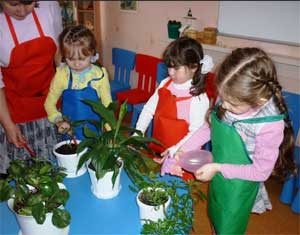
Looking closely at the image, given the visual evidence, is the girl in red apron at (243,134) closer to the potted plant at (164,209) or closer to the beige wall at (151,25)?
the potted plant at (164,209)

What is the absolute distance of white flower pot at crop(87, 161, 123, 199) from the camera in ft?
2.77

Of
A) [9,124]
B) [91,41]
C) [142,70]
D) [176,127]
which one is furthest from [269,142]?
[142,70]

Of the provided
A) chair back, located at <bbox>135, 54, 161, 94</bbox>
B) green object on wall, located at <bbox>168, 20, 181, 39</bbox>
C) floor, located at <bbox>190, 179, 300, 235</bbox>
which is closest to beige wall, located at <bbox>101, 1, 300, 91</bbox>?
green object on wall, located at <bbox>168, 20, 181, 39</bbox>

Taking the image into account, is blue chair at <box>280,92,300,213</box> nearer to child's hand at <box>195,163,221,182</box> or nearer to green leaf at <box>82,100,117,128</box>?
child's hand at <box>195,163,221,182</box>

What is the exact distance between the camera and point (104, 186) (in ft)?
2.82

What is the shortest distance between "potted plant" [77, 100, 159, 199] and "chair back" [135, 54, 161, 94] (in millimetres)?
1828

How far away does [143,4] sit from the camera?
10.2 ft

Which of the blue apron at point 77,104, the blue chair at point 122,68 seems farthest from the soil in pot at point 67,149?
the blue chair at point 122,68

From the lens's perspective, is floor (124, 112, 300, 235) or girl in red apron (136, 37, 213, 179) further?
floor (124, 112, 300, 235)

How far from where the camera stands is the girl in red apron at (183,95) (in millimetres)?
1218

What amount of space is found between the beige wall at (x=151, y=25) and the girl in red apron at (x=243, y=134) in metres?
1.31

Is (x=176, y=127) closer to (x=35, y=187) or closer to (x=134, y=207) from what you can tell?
(x=134, y=207)

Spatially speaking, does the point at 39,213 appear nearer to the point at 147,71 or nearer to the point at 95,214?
the point at 95,214

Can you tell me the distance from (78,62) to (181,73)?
0.46m
